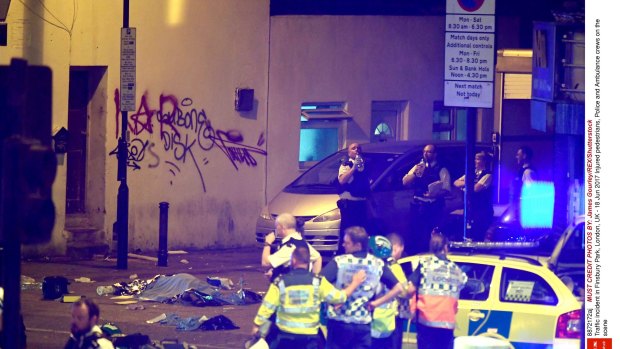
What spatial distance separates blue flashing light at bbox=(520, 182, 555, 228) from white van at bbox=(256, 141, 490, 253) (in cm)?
104

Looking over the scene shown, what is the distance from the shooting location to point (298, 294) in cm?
1102

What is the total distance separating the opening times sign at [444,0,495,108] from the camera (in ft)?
50.7

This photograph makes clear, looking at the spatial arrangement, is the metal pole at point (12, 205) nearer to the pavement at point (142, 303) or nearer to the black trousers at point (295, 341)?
the black trousers at point (295, 341)

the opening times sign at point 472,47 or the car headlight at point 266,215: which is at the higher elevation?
the opening times sign at point 472,47

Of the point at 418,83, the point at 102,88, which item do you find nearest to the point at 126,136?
the point at 102,88

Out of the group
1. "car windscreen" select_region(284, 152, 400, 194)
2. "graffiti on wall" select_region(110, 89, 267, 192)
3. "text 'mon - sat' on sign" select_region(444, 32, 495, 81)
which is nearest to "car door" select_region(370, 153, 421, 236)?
"car windscreen" select_region(284, 152, 400, 194)

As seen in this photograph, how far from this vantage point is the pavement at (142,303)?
14.6m

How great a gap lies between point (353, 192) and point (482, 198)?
6.51 ft

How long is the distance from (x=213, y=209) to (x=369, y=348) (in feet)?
35.8

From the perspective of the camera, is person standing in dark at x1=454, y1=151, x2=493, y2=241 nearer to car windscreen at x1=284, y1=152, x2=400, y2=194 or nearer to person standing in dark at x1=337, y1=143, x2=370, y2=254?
car windscreen at x1=284, y1=152, x2=400, y2=194

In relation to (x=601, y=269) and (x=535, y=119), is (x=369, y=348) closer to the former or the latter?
(x=601, y=269)

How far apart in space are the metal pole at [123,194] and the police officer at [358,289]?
319 inches

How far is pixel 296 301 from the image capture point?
11039 millimetres

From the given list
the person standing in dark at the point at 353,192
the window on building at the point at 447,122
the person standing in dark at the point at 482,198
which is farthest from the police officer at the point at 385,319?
the window on building at the point at 447,122
